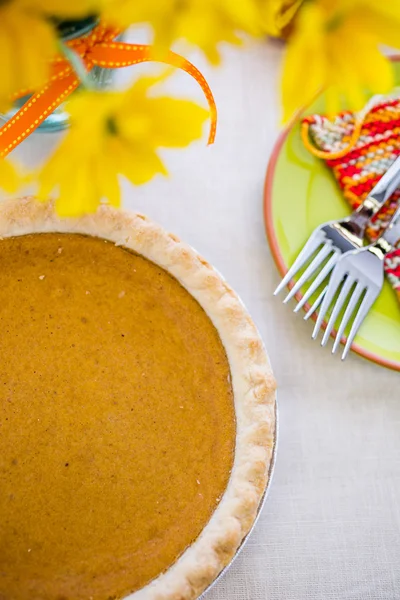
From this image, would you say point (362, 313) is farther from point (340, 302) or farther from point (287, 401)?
A: point (287, 401)

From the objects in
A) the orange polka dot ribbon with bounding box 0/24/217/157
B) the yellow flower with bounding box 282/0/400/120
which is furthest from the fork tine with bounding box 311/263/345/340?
the yellow flower with bounding box 282/0/400/120

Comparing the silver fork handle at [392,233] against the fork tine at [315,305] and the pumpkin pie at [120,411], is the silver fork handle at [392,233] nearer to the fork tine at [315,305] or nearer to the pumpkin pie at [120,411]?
the fork tine at [315,305]

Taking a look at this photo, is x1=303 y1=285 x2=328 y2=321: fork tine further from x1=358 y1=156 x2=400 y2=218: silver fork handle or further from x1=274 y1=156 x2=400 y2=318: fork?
x1=358 y1=156 x2=400 y2=218: silver fork handle

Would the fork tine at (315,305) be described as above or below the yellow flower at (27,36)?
below


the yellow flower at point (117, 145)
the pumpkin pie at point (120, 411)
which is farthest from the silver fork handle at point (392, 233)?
the yellow flower at point (117, 145)

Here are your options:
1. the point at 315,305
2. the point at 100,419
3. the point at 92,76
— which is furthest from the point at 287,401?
the point at 92,76
